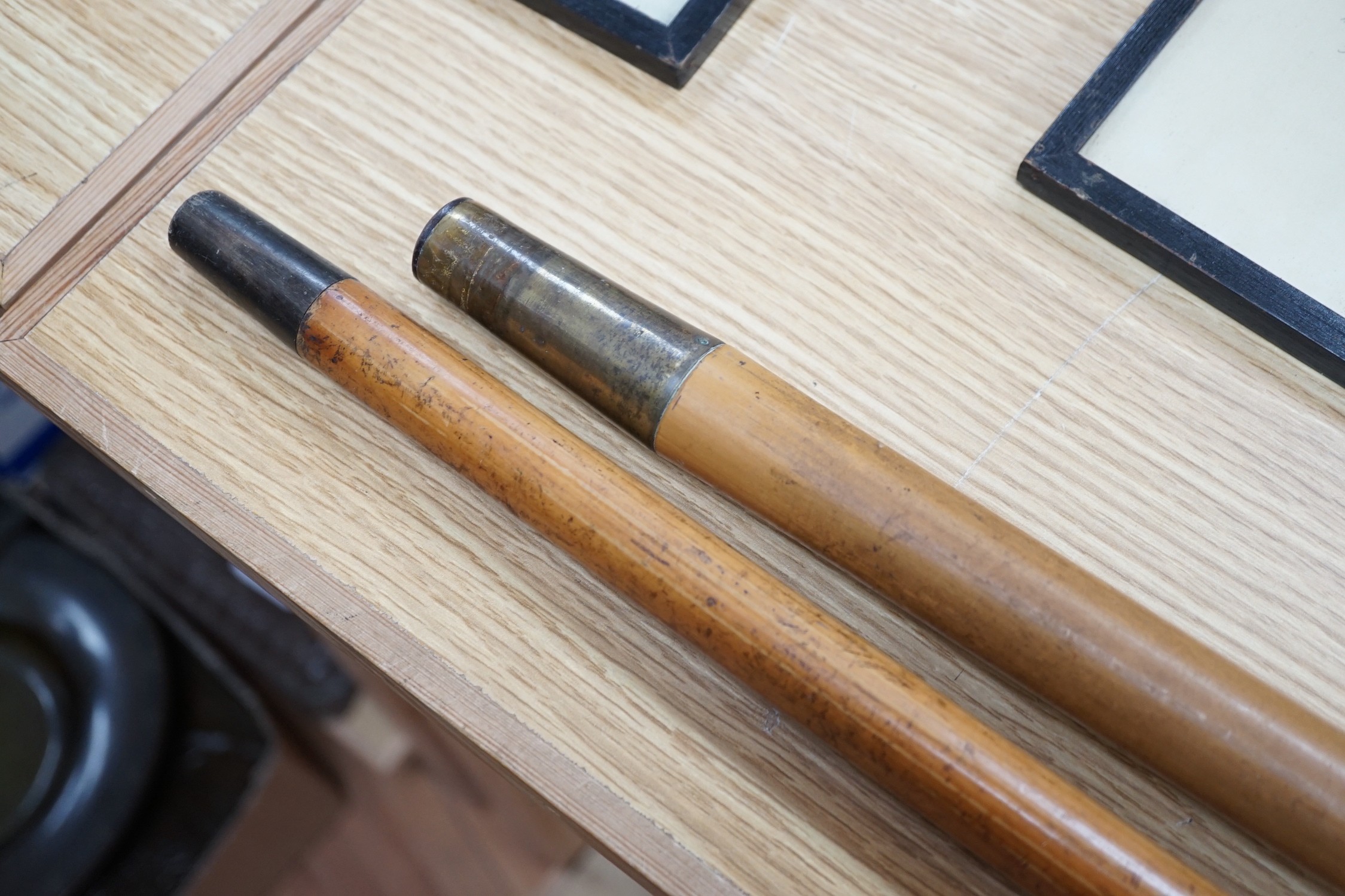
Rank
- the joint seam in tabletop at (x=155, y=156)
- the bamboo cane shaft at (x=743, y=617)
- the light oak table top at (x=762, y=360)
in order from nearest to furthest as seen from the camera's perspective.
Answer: the bamboo cane shaft at (x=743, y=617)
the light oak table top at (x=762, y=360)
the joint seam in tabletop at (x=155, y=156)

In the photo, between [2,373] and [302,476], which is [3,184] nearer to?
[2,373]

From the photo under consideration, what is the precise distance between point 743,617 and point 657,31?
1.43 ft

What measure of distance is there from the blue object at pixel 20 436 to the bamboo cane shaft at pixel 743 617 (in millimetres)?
680

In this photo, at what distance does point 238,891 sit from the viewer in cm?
114

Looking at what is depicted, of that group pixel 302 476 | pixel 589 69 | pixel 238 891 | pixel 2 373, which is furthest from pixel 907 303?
pixel 238 891

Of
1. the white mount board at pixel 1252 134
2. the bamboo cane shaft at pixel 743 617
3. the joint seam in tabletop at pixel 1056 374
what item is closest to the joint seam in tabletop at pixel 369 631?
the bamboo cane shaft at pixel 743 617

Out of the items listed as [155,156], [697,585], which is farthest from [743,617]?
[155,156]

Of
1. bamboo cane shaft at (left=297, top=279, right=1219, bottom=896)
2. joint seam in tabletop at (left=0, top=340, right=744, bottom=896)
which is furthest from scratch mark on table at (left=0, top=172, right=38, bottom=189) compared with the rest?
bamboo cane shaft at (left=297, top=279, right=1219, bottom=896)

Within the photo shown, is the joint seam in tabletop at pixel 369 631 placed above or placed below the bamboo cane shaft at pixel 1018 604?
below

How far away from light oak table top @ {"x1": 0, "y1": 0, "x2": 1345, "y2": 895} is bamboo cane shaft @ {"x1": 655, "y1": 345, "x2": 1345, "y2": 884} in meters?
0.06

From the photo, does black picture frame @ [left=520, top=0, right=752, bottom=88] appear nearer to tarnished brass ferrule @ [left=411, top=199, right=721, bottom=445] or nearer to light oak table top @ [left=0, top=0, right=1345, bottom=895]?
light oak table top @ [left=0, top=0, right=1345, bottom=895]

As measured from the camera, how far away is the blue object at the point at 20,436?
1.13 m

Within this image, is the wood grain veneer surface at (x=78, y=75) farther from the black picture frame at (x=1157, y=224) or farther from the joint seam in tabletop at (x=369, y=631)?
the black picture frame at (x=1157, y=224)

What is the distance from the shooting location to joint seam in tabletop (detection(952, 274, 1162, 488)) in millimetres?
666
